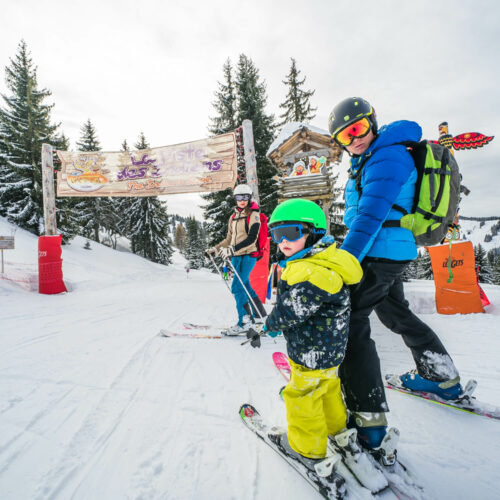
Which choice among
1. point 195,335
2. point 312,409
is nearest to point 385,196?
point 312,409

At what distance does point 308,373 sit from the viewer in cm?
135

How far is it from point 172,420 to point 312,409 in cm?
102

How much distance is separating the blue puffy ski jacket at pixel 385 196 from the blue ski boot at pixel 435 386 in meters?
1.04

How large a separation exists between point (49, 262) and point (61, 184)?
9.36 ft

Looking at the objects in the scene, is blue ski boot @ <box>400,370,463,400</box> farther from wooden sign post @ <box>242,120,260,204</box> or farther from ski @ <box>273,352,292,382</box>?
wooden sign post @ <box>242,120,260,204</box>

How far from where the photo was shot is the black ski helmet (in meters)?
1.57

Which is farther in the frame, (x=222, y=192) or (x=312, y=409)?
(x=222, y=192)

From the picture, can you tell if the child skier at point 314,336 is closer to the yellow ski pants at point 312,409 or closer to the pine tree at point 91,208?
the yellow ski pants at point 312,409

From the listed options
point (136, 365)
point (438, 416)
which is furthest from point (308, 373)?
point (136, 365)

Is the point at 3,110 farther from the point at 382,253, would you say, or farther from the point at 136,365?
the point at 382,253

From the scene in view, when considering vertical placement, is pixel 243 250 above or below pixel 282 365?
above

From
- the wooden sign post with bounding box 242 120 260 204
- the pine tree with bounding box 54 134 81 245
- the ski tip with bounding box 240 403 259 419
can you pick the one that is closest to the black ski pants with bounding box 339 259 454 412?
the ski tip with bounding box 240 403 259 419

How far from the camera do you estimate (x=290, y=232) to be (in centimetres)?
152

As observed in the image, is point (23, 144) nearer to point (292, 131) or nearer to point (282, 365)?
point (292, 131)
